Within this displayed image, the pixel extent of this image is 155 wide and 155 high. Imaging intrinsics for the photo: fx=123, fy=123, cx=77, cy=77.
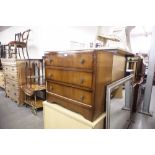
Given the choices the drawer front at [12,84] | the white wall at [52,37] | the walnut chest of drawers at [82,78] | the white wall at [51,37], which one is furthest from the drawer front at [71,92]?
the drawer front at [12,84]

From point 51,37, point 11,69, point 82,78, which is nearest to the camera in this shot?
point 82,78

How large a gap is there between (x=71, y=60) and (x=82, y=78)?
16 cm

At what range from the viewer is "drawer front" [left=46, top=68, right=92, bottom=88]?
2.69ft

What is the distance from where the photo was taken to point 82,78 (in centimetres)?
85

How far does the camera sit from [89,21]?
2.97 ft

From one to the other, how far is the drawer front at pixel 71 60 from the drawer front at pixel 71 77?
0.05 m

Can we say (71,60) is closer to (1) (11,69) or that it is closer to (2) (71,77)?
(2) (71,77)

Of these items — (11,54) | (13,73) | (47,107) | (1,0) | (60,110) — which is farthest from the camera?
(11,54)

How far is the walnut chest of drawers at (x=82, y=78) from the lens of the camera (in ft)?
2.59

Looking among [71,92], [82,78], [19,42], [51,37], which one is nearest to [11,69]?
[19,42]

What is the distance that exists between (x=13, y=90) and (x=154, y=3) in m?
2.79

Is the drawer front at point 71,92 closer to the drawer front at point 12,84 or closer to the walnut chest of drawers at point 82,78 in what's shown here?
the walnut chest of drawers at point 82,78
